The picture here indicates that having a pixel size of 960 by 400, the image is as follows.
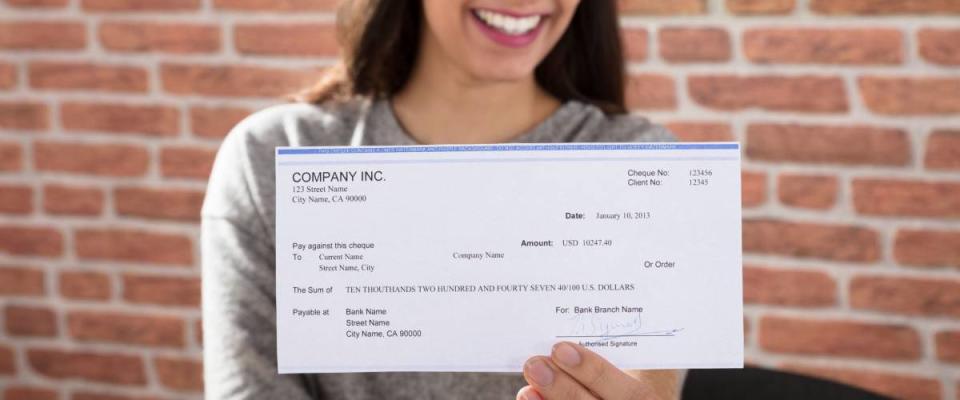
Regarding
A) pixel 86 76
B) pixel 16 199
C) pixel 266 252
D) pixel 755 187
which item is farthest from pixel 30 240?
pixel 755 187

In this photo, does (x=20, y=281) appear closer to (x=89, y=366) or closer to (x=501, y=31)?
(x=89, y=366)

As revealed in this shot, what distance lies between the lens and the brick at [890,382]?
1441 millimetres

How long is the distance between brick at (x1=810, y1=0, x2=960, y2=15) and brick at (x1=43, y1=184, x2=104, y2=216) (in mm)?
1165

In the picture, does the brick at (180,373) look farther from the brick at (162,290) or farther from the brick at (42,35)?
the brick at (42,35)

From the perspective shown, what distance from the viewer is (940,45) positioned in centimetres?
136

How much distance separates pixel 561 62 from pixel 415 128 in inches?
7.4

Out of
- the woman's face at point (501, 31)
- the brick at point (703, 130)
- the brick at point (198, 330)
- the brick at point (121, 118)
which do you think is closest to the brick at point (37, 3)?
the brick at point (121, 118)

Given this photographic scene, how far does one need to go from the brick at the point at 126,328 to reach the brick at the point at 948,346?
1169 millimetres

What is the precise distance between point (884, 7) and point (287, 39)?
86 cm

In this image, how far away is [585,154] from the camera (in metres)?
0.80

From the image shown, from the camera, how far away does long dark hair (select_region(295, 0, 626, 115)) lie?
3.88 ft

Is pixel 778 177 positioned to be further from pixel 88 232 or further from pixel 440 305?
pixel 88 232
